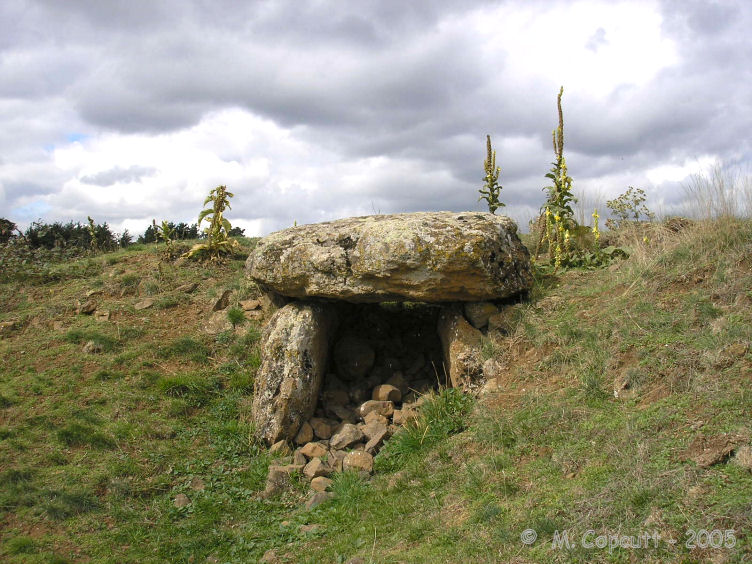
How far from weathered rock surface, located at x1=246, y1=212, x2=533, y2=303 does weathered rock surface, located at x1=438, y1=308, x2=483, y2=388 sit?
1.26 ft

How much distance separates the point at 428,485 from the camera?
5.35 meters

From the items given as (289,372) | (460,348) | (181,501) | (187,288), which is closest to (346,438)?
(289,372)

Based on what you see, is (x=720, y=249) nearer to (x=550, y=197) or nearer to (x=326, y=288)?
(x=550, y=197)

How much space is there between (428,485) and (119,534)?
2.87m

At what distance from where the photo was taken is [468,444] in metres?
5.71

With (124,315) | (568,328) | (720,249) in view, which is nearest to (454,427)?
(568,328)

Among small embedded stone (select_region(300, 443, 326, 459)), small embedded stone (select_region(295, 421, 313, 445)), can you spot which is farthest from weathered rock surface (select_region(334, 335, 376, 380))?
small embedded stone (select_region(300, 443, 326, 459))

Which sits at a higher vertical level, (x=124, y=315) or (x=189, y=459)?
(x=124, y=315)

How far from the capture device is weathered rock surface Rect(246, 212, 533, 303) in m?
6.66

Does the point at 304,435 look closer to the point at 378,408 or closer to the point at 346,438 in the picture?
the point at 346,438

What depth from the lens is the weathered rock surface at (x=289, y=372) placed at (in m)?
7.08

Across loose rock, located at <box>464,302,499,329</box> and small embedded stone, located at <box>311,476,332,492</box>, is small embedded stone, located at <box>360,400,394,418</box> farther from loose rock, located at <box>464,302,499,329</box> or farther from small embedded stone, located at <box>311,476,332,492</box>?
loose rock, located at <box>464,302,499,329</box>

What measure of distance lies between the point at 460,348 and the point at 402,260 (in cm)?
131

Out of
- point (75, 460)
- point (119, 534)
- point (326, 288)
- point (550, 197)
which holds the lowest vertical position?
point (119, 534)
